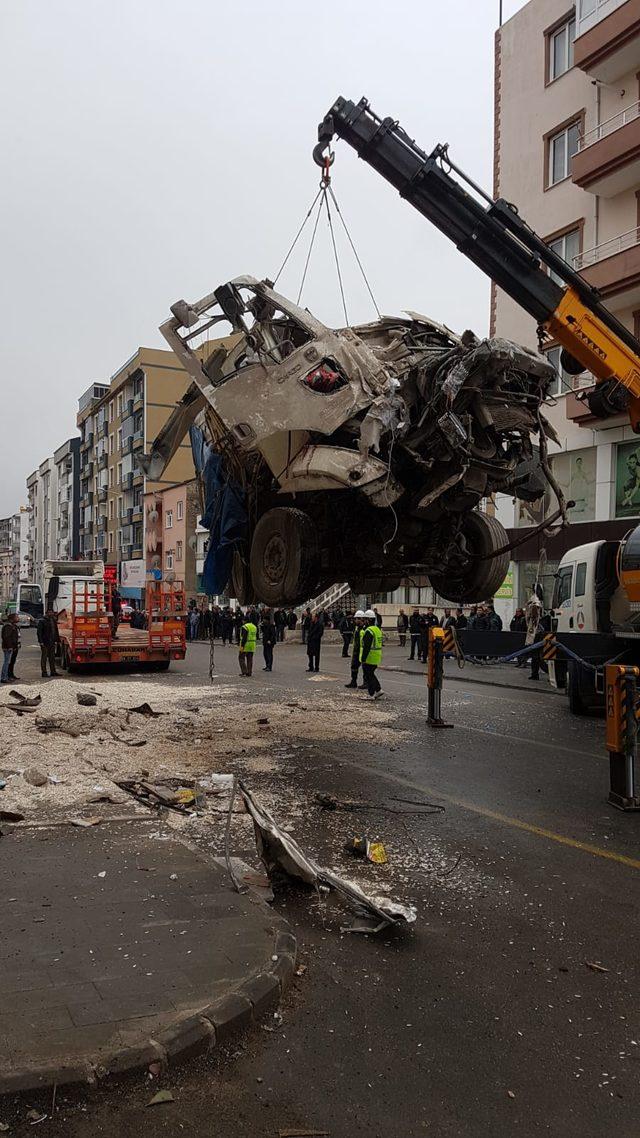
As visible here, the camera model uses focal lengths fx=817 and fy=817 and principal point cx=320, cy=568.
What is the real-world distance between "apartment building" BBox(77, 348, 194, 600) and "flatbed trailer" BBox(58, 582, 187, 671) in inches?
1006

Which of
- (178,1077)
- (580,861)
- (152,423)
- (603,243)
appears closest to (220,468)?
(580,861)

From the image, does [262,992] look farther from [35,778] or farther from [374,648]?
[374,648]

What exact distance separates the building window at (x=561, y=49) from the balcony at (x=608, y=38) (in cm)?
176

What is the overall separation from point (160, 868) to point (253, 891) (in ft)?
2.24

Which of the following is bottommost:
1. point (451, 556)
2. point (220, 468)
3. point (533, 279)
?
point (451, 556)

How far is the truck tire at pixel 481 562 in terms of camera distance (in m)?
8.77

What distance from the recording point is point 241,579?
32.1 ft

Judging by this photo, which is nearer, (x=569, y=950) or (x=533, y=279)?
(x=569, y=950)

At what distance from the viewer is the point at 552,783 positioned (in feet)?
27.8

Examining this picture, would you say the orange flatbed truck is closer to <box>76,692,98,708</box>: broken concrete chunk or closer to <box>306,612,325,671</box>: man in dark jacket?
<box>306,612,325,671</box>: man in dark jacket

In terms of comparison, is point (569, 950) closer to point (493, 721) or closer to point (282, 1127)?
point (282, 1127)

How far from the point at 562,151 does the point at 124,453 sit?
161 ft

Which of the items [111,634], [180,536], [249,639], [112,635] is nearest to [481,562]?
[249,639]

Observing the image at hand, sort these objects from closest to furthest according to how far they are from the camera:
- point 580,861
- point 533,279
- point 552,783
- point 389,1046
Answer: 1. point 389,1046
2. point 580,861
3. point 552,783
4. point 533,279
